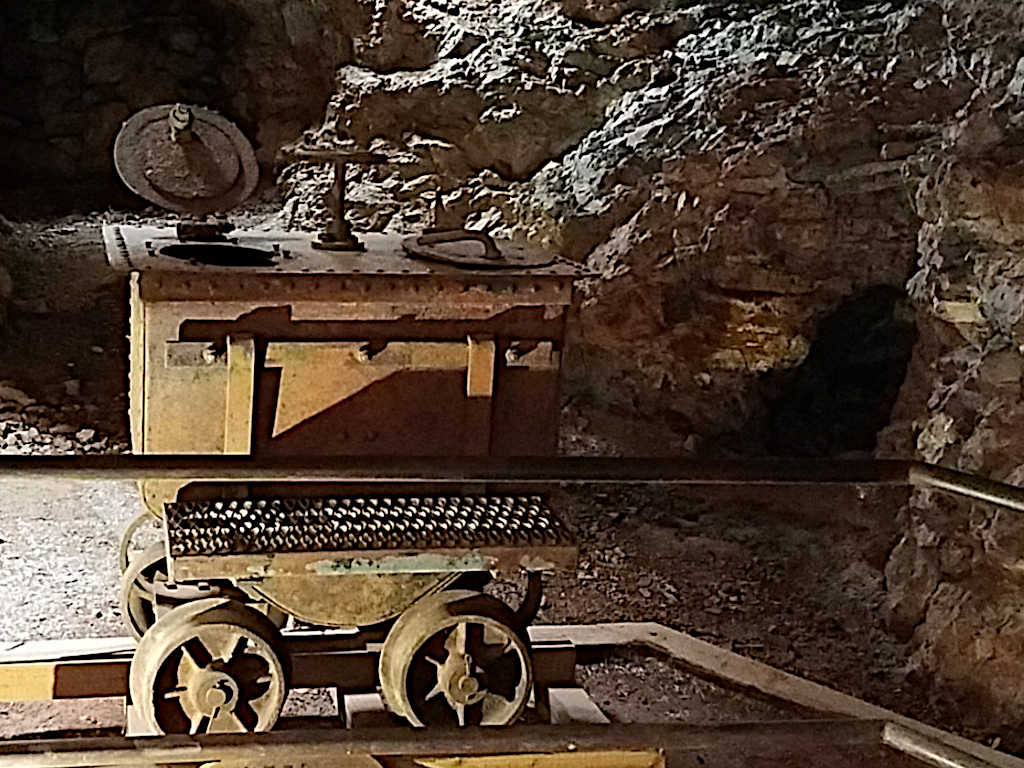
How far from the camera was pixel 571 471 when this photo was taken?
8.39ft

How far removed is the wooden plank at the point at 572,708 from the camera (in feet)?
13.2

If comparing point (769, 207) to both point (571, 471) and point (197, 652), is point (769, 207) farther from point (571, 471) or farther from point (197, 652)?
point (571, 471)

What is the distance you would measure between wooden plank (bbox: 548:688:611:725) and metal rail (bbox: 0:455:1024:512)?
5.31ft

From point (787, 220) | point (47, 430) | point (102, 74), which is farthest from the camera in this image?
point (102, 74)

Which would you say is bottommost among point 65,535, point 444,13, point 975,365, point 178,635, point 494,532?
point 65,535

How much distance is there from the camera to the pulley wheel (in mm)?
4289

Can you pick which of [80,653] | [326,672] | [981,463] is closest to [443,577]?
[326,672]

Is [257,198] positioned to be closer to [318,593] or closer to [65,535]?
[65,535]

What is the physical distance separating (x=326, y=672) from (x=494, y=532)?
0.78 meters

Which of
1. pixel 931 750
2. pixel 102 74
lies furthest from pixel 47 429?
pixel 931 750

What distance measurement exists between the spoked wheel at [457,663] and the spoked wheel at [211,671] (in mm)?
328

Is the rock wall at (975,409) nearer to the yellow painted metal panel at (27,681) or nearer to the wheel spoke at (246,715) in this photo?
the wheel spoke at (246,715)

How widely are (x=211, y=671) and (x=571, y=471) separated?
1.45 metres

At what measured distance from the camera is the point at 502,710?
3.70 meters
